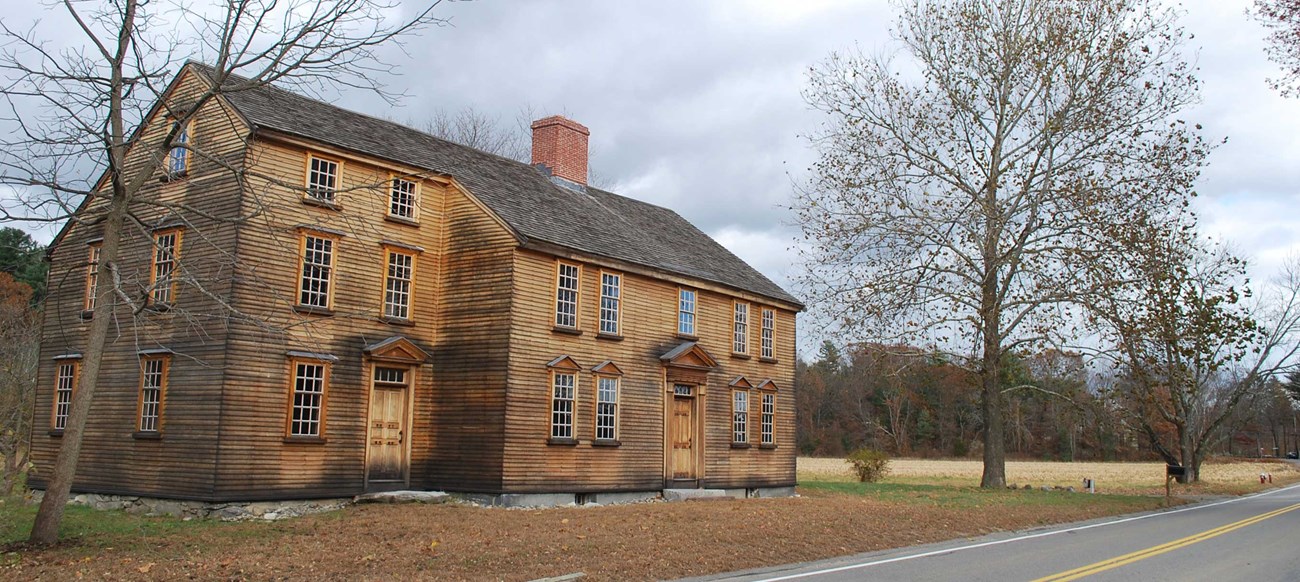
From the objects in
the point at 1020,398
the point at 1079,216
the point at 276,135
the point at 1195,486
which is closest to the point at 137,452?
the point at 276,135

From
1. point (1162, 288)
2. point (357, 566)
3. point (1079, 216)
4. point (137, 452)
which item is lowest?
point (357, 566)

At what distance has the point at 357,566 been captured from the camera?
39.9ft

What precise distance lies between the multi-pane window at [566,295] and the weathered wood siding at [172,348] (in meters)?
6.82

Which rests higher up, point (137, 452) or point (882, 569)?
point (137, 452)

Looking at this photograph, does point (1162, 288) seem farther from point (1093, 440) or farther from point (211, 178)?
point (1093, 440)

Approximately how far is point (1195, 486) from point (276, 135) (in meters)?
34.1

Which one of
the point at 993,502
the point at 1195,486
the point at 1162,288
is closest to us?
the point at 993,502

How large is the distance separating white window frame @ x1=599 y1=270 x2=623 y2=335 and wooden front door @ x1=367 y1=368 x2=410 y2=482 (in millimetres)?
4739

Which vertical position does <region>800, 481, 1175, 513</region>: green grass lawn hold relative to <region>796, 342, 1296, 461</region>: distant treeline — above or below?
below

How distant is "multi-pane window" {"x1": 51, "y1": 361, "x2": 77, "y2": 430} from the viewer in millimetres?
20797

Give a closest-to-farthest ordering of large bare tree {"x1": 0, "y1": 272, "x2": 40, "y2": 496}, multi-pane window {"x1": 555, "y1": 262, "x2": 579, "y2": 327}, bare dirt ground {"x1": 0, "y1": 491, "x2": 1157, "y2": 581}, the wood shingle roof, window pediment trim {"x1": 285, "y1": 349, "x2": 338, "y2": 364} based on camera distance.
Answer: bare dirt ground {"x1": 0, "y1": 491, "x2": 1157, "y2": 581}
window pediment trim {"x1": 285, "y1": 349, "x2": 338, "y2": 364}
the wood shingle roof
multi-pane window {"x1": 555, "y1": 262, "x2": 579, "y2": 327}
large bare tree {"x1": 0, "y1": 272, "x2": 40, "y2": 496}

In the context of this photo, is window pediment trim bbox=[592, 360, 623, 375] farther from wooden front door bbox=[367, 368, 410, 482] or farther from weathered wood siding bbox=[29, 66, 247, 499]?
weathered wood siding bbox=[29, 66, 247, 499]

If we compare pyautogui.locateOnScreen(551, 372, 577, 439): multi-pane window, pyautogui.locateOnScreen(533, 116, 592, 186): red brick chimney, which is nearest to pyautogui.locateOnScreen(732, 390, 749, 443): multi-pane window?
pyautogui.locateOnScreen(551, 372, 577, 439): multi-pane window

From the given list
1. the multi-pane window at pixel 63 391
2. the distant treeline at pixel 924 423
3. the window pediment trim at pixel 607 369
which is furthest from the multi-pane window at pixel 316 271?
the distant treeline at pixel 924 423
